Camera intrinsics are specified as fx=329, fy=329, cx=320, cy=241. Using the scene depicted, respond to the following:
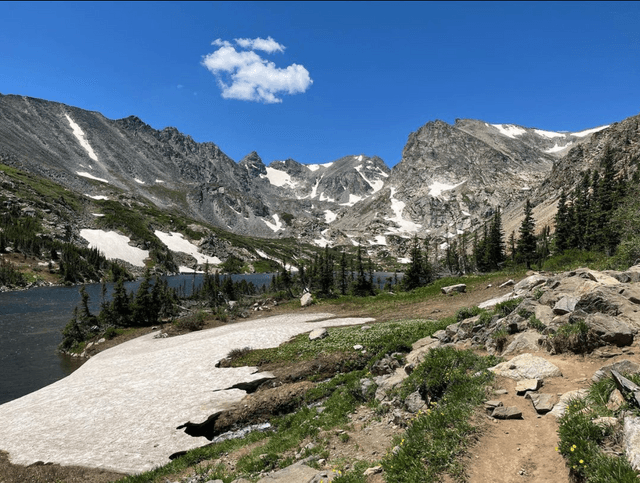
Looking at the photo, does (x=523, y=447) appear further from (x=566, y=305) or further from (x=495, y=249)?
(x=495, y=249)

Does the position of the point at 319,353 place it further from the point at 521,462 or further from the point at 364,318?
the point at 521,462

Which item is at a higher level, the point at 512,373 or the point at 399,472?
the point at 512,373

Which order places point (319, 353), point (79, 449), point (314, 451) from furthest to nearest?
point (319, 353) < point (79, 449) < point (314, 451)

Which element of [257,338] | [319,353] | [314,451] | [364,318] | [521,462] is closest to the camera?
[521,462]

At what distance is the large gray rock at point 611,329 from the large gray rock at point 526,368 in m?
2.16

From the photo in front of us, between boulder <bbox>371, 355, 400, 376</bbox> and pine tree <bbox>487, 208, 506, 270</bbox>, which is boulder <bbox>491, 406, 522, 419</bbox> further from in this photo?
pine tree <bbox>487, 208, 506, 270</bbox>

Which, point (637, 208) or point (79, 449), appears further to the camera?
point (637, 208)

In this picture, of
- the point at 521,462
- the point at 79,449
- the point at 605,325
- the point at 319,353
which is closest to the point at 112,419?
the point at 79,449

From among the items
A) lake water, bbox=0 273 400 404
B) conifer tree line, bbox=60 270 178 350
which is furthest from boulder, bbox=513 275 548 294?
conifer tree line, bbox=60 270 178 350

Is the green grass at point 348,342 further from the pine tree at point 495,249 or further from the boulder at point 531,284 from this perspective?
the pine tree at point 495,249

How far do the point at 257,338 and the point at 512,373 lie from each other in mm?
22875

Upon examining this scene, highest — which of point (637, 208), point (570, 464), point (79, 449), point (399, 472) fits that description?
point (637, 208)

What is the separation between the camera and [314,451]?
10.8 meters

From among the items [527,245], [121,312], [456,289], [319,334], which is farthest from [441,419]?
[527,245]
